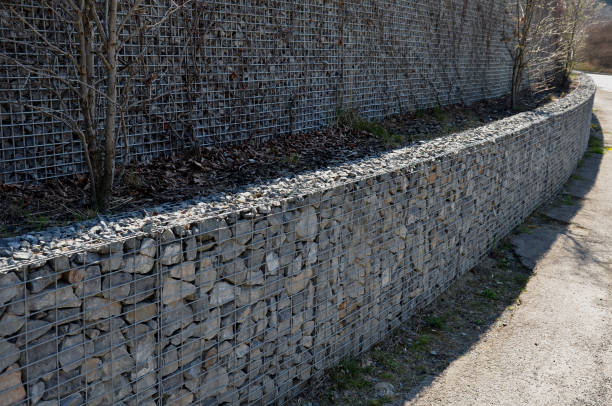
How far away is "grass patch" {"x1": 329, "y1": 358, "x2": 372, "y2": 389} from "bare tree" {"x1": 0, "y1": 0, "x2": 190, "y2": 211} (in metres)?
2.00

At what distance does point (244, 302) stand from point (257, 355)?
0.36 m

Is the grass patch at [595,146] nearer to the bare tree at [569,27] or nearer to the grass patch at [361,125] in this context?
the bare tree at [569,27]

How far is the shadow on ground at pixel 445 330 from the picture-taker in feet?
12.6

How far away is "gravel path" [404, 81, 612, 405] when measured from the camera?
3.98 metres

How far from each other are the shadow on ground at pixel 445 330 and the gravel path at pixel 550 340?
0.04m

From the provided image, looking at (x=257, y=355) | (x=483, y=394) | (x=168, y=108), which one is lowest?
(x=483, y=394)

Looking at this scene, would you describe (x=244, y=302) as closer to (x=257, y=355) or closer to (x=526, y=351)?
(x=257, y=355)

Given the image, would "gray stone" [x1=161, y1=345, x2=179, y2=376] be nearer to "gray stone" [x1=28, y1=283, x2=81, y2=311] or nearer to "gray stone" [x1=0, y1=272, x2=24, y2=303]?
"gray stone" [x1=28, y1=283, x2=81, y2=311]

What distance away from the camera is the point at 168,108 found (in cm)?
521

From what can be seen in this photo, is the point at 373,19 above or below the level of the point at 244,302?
above

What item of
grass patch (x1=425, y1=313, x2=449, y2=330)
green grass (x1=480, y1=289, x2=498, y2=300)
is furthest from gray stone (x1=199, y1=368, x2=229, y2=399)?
green grass (x1=480, y1=289, x2=498, y2=300)

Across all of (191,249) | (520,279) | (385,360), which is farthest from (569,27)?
(191,249)

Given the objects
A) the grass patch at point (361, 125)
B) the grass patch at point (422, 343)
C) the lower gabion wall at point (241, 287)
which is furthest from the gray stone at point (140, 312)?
the grass patch at point (361, 125)

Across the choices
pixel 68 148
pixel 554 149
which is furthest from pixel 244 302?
pixel 554 149
